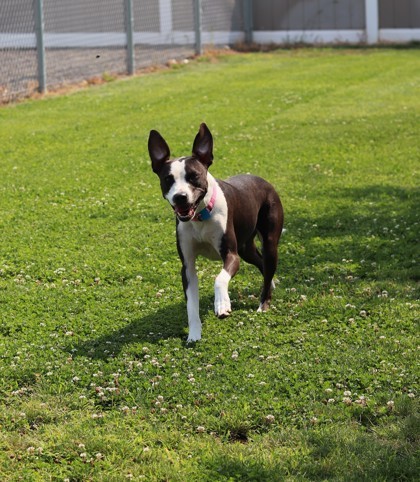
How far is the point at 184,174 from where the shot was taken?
6223 mm

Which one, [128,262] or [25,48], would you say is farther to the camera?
[25,48]

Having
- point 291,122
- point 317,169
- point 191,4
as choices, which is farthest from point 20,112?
point 191,4

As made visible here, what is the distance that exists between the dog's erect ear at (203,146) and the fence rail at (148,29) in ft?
37.9

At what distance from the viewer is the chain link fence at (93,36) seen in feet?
58.7

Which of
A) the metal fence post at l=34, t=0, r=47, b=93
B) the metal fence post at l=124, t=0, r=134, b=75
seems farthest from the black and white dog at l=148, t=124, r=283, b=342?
the metal fence post at l=124, t=0, r=134, b=75

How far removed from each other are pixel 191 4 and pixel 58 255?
1694 centimetres

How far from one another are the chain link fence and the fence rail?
19mm

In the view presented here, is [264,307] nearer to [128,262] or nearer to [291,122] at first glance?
[128,262]

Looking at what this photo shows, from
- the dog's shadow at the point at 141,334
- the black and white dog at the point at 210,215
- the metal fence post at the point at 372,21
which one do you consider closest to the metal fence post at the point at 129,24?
the metal fence post at the point at 372,21

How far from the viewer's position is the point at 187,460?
4789 millimetres

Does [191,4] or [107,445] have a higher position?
[191,4]

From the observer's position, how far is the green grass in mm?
4902

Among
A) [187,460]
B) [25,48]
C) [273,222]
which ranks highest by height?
[25,48]

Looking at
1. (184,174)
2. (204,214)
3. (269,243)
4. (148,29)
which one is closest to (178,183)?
(184,174)
